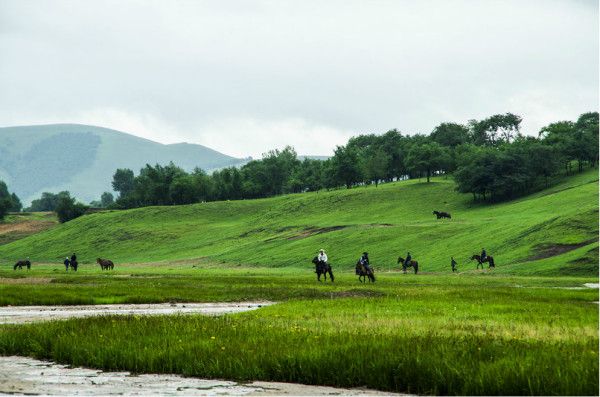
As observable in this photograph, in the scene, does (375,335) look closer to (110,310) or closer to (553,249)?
(110,310)

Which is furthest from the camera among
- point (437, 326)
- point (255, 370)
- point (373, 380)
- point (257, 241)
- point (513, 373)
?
point (257, 241)

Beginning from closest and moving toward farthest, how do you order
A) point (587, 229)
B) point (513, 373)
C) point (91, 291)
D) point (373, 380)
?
point (513, 373), point (373, 380), point (91, 291), point (587, 229)

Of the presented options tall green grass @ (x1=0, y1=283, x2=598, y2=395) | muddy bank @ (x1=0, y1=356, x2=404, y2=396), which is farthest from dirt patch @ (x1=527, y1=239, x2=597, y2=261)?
muddy bank @ (x1=0, y1=356, x2=404, y2=396)

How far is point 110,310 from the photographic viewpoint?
34031 mm

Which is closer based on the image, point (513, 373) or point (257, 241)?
point (513, 373)

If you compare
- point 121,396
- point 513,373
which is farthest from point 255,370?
point 513,373

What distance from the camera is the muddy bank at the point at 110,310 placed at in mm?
30094

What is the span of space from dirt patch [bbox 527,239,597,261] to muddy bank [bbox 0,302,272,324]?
53593mm

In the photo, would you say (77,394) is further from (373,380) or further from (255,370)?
(373,380)

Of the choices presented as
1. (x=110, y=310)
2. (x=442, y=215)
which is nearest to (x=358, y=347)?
(x=110, y=310)

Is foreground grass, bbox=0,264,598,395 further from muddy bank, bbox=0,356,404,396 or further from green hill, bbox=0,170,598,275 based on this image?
green hill, bbox=0,170,598,275

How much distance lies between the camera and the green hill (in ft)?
300

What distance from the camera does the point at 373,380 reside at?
1451 centimetres

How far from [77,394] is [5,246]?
181355 millimetres
